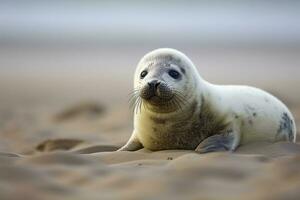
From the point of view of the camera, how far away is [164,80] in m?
4.88

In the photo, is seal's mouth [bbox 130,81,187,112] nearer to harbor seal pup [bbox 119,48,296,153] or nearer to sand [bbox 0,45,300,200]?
harbor seal pup [bbox 119,48,296,153]

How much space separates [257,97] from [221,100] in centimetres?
40

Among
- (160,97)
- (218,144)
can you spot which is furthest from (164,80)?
(218,144)

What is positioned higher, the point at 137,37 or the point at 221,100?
the point at 137,37

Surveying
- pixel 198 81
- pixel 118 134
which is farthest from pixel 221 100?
pixel 118 134

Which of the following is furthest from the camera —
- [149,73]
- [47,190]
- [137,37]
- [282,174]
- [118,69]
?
[137,37]

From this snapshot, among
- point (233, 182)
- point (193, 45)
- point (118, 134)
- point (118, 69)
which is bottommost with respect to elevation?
point (233, 182)

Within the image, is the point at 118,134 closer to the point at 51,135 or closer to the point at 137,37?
the point at 51,135

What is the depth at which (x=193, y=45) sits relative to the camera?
97.8 feet

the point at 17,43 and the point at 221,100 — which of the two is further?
the point at 17,43

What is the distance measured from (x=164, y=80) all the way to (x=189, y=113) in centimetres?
32

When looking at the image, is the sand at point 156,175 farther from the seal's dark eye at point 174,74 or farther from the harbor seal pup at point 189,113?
the seal's dark eye at point 174,74

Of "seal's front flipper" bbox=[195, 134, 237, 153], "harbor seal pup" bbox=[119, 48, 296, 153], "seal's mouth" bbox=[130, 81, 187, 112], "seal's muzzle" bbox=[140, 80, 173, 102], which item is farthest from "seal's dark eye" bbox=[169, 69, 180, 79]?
"seal's front flipper" bbox=[195, 134, 237, 153]

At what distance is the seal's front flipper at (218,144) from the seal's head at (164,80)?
36cm
